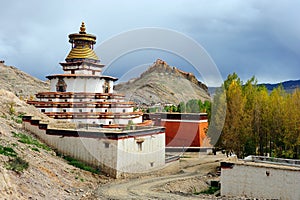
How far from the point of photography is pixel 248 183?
15.4 m

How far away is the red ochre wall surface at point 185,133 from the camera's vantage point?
1201 inches

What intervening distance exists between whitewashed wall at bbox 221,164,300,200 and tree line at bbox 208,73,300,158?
4742mm

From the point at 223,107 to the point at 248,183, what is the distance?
9.27 meters

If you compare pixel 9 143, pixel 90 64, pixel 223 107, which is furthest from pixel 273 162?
pixel 90 64

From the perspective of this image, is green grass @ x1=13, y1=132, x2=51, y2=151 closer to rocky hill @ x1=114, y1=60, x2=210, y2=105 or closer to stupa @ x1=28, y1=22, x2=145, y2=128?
stupa @ x1=28, y1=22, x2=145, y2=128

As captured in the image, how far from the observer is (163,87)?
11450cm

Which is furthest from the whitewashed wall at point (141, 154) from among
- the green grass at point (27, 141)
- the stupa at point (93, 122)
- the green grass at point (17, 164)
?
the green grass at point (17, 164)

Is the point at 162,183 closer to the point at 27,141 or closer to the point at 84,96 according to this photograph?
the point at 27,141

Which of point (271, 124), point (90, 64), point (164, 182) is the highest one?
point (90, 64)

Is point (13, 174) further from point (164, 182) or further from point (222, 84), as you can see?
point (222, 84)

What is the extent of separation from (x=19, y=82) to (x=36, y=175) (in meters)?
74.3

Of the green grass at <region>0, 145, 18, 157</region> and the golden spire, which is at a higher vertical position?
the golden spire

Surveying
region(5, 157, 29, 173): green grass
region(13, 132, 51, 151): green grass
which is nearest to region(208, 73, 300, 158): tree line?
region(13, 132, 51, 151): green grass

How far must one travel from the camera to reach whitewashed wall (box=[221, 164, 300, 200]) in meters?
14.2
